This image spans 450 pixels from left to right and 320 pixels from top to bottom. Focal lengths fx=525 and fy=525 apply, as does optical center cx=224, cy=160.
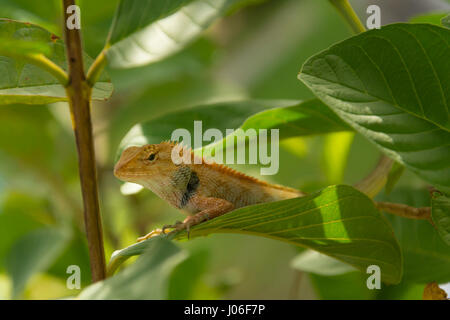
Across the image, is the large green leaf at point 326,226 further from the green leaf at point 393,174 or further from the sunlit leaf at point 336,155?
the sunlit leaf at point 336,155

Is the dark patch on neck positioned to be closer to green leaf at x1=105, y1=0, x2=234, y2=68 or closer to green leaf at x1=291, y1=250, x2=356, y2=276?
green leaf at x1=291, y1=250, x2=356, y2=276

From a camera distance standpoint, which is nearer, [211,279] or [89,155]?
[89,155]

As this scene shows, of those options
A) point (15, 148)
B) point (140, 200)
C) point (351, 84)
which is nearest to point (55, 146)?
point (15, 148)

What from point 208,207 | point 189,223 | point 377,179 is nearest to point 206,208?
point 208,207

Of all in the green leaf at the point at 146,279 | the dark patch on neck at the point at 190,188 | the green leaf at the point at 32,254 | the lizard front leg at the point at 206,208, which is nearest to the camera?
the green leaf at the point at 146,279

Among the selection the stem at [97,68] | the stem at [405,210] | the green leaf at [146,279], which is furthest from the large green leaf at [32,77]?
the stem at [405,210]
